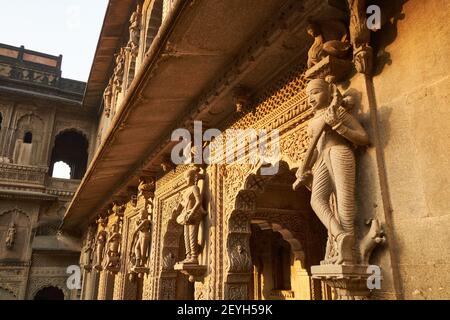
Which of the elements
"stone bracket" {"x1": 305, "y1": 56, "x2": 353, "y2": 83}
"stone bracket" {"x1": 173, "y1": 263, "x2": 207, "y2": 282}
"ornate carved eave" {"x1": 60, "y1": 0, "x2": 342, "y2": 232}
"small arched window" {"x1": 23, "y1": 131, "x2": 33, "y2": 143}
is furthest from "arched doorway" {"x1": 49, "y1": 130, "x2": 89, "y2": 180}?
"stone bracket" {"x1": 305, "y1": 56, "x2": 353, "y2": 83}

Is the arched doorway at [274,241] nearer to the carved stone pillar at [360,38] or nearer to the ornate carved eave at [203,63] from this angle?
the ornate carved eave at [203,63]

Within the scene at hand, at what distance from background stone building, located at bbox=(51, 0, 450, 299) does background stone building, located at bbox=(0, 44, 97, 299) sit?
793 cm

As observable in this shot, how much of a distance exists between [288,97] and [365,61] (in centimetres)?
112

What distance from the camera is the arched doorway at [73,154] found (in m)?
18.5

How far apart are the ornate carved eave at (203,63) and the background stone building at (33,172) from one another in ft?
32.8

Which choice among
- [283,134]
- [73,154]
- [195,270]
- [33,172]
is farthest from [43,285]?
[283,134]

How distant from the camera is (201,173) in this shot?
16.0 feet

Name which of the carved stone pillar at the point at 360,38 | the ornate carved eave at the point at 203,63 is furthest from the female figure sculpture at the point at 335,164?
the ornate carved eave at the point at 203,63

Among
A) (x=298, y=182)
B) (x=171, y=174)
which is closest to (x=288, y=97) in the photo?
(x=298, y=182)

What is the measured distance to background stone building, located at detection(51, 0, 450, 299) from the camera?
1926mm

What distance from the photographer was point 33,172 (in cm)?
1412

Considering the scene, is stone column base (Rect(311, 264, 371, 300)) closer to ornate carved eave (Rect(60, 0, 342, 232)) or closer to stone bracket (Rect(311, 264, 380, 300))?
stone bracket (Rect(311, 264, 380, 300))

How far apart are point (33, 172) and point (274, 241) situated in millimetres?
10545

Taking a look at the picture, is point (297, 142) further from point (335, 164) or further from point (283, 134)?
point (335, 164)
